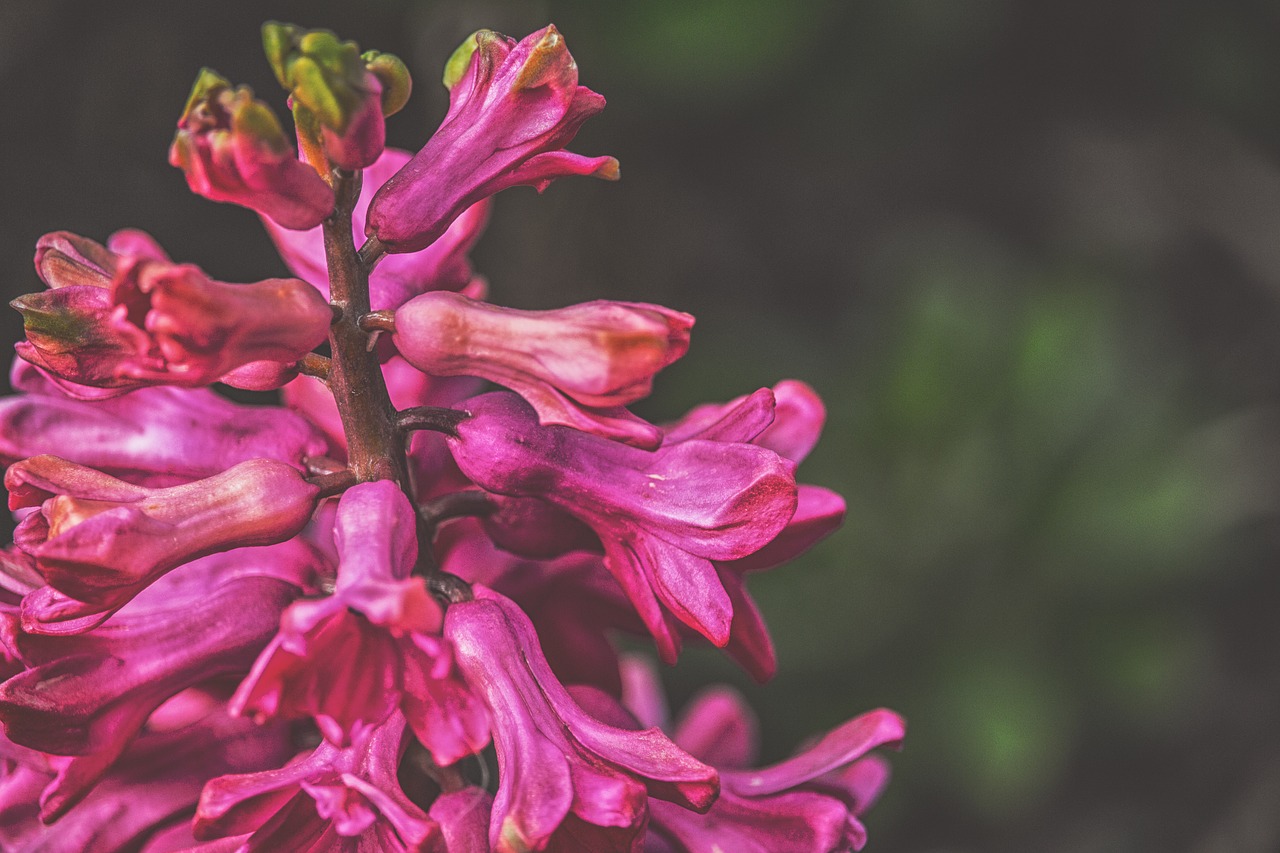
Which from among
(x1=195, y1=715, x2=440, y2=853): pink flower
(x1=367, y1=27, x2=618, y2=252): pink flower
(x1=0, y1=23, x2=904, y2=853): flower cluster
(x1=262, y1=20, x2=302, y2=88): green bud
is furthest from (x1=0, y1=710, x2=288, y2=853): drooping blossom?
(x1=262, y1=20, x2=302, y2=88): green bud

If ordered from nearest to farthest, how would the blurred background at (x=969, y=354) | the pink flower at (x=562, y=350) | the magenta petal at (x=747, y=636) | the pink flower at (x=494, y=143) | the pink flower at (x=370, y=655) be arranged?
the pink flower at (x=370, y=655) → the pink flower at (x=562, y=350) → the pink flower at (x=494, y=143) → the magenta petal at (x=747, y=636) → the blurred background at (x=969, y=354)

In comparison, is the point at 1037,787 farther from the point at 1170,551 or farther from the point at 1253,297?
the point at 1253,297

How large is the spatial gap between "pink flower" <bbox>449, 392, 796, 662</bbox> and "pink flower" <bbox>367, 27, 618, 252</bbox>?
0.18 metres

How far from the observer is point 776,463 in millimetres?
1142

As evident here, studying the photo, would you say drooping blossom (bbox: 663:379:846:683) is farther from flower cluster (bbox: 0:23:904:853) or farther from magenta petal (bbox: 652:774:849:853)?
magenta petal (bbox: 652:774:849:853)

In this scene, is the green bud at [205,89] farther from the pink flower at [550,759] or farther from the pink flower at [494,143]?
the pink flower at [550,759]

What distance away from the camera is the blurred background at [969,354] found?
10.9 feet

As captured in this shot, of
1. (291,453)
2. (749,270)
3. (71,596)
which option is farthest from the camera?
(749,270)

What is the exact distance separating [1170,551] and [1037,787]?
0.68 meters

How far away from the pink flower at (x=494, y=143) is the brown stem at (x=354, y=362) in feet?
0.12

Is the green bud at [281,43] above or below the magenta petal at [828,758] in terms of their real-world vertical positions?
above

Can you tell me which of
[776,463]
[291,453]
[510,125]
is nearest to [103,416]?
[291,453]

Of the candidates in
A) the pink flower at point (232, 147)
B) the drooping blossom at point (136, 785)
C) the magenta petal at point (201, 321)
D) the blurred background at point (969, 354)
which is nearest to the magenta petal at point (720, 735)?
the drooping blossom at point (136, 785)

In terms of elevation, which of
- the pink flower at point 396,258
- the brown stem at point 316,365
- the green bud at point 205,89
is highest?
the green bud at point 205,89
